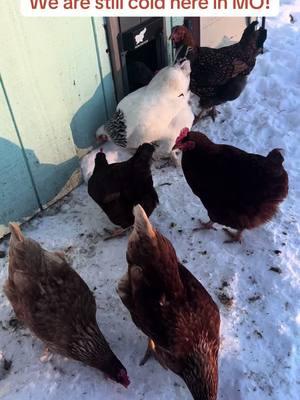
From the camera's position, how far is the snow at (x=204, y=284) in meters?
2.22

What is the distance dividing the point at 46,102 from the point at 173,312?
1.85 m

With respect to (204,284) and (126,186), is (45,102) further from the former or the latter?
(204,284)

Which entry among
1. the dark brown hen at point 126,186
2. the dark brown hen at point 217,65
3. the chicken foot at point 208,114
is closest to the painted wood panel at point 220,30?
the dark brown hen at point 217,65

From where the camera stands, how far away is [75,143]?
11.4 feet

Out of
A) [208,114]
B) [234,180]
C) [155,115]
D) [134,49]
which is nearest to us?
[234,180]

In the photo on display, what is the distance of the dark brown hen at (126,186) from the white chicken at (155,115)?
1.75 feet

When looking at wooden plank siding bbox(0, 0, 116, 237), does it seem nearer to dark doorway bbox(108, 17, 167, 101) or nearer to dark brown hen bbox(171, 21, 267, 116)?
dark doorway bbox(108, 17, 167, 101)

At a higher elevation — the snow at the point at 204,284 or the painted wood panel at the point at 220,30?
the painted wood panel at the point at 220,30

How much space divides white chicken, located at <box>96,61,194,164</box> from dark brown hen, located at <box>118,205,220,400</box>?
1.47 metres

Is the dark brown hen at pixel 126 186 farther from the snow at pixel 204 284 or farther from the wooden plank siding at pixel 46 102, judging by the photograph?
the wooden plank siding at pixel 46 102

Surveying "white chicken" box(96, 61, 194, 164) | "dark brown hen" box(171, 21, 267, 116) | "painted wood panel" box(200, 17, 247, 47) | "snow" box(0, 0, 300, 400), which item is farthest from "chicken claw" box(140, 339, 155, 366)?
"painted wood panel" box(200, 17, 247, 47)

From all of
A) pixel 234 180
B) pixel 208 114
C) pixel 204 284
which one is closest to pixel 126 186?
pixel 234 180

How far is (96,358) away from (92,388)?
20 cm

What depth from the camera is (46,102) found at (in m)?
3.03
